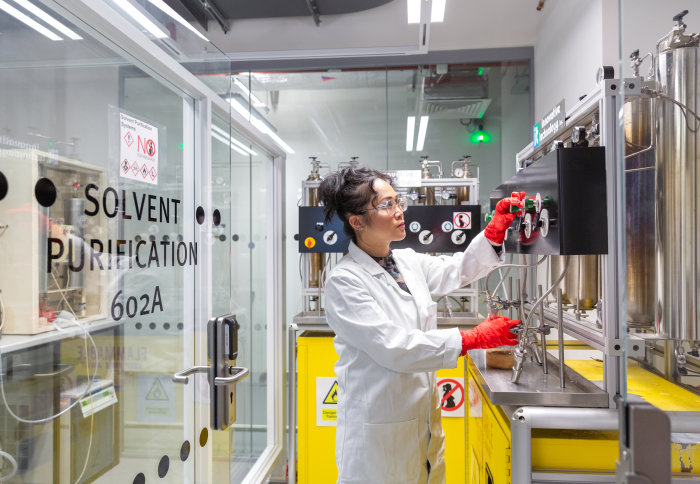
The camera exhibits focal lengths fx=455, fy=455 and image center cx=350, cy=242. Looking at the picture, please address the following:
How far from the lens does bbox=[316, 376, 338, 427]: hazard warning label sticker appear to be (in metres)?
2.58

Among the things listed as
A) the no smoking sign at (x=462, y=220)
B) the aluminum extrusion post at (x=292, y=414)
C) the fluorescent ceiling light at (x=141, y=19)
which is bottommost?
the aluminum extrusion post at (x=292, y=414)

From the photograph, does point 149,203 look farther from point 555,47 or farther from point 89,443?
point 555,47

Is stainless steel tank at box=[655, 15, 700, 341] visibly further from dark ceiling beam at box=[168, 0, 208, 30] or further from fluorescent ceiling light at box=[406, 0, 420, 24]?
dark ceiling beam at box=[168, 0, 208, 30]

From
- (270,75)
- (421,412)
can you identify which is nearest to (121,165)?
(421,412)

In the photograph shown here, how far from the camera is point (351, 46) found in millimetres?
3480

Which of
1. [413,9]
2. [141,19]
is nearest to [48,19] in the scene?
[141,19]

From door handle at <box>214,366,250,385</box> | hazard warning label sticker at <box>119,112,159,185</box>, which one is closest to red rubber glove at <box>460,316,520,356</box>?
door handle at <box>214,366,250,385</box>

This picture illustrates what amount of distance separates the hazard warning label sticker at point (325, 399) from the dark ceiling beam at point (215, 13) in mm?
2654

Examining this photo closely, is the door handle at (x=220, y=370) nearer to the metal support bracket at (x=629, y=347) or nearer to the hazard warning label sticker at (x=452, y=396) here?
the metal support bracket at (x=629, y=347)

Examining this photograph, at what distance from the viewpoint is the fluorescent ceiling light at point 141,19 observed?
3.98 ft

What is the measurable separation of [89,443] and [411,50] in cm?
276

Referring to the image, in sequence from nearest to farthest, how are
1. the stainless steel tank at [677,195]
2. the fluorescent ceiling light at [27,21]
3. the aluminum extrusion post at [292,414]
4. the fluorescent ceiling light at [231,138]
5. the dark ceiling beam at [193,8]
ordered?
1. the fluorescent ceiling light at [27,21]
2. the stainless steel tank at [677,195]
3. the fluorescent ceiling light at [231,138]
4. the aluminum extrusion post at [292,414]
5. the dark ceiling beam at [193,8]

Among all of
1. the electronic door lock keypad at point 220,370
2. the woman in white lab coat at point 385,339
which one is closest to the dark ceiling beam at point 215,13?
the woman in white lab coat at point 385,339

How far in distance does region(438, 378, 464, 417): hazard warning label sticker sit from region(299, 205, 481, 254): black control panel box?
29.6 inches
